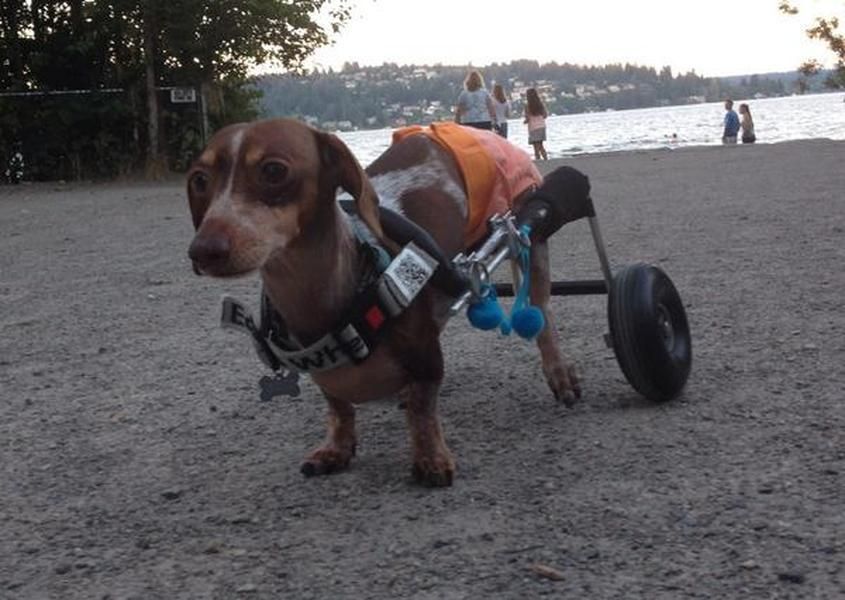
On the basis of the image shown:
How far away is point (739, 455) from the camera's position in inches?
145

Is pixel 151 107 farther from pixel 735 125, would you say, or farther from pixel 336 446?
pixel 336 446

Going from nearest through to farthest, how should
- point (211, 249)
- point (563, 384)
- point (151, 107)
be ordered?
point (211, 249) < point (563, 384) < point (151, 107)

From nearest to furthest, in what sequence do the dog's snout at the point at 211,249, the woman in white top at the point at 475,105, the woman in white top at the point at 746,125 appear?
the dog's snout at the point at 211,249 → the woman in white top at the point at 475,105 → the woman in white top at the point at 746,125

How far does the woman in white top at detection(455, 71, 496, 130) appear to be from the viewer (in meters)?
20.4

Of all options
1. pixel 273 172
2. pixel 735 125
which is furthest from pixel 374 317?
pixel 735 125

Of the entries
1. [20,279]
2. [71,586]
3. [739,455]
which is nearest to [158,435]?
[71,586]

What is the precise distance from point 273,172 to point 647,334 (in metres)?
1.52

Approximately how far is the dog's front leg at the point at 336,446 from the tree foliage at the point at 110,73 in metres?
A: 19.4

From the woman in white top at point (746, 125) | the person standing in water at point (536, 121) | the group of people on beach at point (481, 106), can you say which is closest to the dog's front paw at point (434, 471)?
the group of people on beach at point (481, 106)

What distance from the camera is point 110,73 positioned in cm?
2434

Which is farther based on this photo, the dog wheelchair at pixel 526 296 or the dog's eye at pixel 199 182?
the dog wheelchair at pixel 526 296

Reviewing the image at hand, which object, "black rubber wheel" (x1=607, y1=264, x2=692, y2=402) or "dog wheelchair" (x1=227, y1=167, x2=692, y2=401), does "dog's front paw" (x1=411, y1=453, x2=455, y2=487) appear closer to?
"dog wheelchair" (x1=227, y1=167, x2=692, y2=401)

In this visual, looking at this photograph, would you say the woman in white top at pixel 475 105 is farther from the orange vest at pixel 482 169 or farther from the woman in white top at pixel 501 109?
the orange vest at pixel 482 169

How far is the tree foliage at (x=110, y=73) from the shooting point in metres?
22.9
